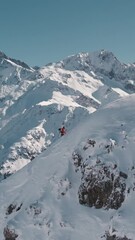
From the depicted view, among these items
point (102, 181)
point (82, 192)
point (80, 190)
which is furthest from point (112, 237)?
point (80, 190)

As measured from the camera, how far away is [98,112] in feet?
131

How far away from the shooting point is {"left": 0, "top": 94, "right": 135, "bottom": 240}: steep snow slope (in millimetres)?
29672

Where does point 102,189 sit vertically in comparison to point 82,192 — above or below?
below

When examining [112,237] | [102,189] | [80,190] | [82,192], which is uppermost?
[80,190]

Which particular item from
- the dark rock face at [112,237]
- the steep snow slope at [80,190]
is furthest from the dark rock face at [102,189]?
the dark rock face at [112,237]

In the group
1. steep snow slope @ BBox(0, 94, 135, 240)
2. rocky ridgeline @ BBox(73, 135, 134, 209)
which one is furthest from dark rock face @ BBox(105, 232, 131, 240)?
rocky ridgeline @ BBox(73, 135, 134, 209)

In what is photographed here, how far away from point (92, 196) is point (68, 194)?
5.88ft

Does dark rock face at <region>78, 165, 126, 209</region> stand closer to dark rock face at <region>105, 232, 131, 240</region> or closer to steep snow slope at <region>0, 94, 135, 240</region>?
steep snow slope at <region>0, 94, 135, 240</region>

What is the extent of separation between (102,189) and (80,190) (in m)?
1.60

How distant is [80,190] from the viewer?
32.0 meters

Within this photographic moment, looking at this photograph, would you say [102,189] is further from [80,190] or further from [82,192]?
[80,190]

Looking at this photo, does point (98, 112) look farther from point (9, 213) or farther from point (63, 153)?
point (9, 213)

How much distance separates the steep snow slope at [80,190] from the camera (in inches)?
1168

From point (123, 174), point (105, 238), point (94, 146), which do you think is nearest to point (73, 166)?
point (94, 146)
